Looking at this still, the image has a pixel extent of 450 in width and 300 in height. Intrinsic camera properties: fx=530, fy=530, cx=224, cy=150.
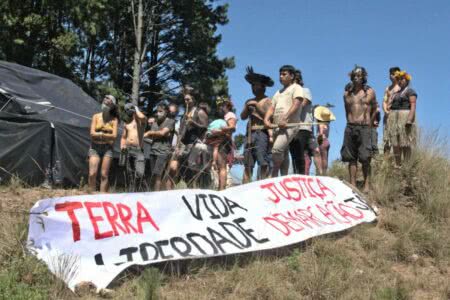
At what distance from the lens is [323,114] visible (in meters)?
8.75

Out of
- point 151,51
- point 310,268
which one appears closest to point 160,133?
point 310,268

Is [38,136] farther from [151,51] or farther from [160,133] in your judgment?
[151,51]

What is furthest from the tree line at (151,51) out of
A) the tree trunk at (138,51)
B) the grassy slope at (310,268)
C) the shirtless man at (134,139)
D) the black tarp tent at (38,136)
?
the grassy slope at (310,268)

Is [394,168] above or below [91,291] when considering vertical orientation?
above

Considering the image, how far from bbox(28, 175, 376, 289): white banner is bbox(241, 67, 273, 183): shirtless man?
3.84 ft

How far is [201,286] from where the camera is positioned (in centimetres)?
429

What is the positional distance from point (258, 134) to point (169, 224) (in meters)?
2.91

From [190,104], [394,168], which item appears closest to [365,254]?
[394,168]

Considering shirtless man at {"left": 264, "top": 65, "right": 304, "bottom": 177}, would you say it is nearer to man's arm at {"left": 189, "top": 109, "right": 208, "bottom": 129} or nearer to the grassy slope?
man's arm at {"left": 189, "top": 109, "right": 208, "bottom": 129}

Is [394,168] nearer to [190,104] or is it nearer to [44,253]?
[190,104]

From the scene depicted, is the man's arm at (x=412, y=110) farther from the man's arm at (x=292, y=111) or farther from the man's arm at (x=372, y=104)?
the man's arm at (x=292, y=111)

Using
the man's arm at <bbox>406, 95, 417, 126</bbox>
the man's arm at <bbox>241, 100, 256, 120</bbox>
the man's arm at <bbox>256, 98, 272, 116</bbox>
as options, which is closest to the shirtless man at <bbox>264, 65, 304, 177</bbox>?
the man's arm at <bbox>256, 98, 272, 116</bbox>

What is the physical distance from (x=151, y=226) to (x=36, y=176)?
4.28m

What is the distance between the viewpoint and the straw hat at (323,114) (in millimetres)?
8618
